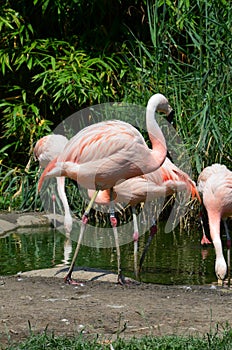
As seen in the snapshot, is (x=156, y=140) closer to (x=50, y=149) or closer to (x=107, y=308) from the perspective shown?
(x=107, y=308)

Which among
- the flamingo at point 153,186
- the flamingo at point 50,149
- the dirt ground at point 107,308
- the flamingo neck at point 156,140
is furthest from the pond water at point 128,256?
the flamingo neck at point 156,140

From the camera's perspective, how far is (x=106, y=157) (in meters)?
5.07

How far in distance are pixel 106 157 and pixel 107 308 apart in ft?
3.96

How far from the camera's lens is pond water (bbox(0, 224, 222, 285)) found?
226 inches

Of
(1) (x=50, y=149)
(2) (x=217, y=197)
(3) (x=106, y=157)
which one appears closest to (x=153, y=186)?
(2) (x=217, y=197)

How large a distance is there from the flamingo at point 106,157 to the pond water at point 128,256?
Answer: 76 cm

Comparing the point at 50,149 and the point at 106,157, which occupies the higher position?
the point at 50,149

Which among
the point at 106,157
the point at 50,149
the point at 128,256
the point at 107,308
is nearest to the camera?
the point at 107,308

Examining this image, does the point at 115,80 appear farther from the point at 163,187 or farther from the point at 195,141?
the point at 163,187

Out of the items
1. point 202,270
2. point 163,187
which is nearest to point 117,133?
point 163,187

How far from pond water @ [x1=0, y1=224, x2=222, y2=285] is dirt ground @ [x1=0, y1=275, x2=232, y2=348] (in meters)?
0.68

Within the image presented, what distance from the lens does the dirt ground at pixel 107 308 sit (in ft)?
12.1

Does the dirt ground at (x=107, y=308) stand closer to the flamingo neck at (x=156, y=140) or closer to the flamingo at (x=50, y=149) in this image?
the flamingo neck at (x=156, y=140)

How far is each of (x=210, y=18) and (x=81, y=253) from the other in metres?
2.30
